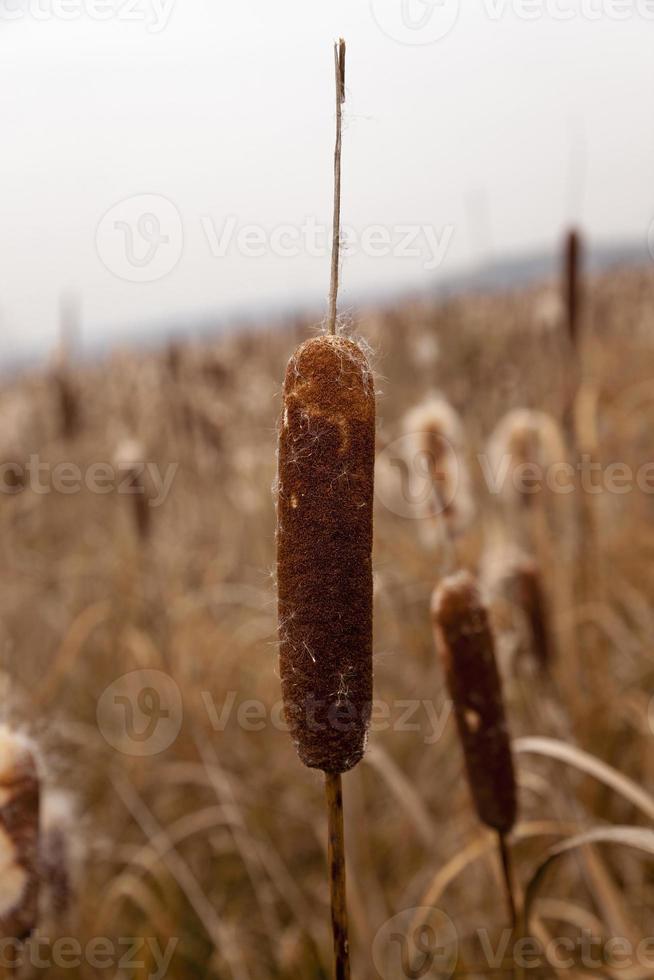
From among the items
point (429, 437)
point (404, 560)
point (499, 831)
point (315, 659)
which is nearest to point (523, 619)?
point (429, 437)

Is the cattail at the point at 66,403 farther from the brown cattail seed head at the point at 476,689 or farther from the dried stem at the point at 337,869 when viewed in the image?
the dried stem at the point at 337,869

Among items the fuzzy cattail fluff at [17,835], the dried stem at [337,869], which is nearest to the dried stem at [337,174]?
the dried stem at [337,869]

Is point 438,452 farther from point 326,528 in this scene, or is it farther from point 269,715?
point 269,715

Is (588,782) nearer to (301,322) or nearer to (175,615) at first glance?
(175,615)

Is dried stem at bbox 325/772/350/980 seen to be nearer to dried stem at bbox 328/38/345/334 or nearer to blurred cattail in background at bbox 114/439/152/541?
dried stem at bbox 328/38/345/334

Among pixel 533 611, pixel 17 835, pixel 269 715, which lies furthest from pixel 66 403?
pixel 17 835
